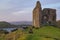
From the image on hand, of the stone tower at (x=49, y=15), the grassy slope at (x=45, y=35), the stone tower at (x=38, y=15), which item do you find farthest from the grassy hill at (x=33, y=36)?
the stone tower at (x=49, y=15)

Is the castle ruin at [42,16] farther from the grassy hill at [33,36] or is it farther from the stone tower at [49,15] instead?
the grassy hill at [33,36]

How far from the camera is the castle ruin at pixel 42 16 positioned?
224 ft

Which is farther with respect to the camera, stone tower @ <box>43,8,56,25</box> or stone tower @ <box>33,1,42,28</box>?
stone tower @ <box>43,8,56,25</box>

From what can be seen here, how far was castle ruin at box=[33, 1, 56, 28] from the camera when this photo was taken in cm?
6831

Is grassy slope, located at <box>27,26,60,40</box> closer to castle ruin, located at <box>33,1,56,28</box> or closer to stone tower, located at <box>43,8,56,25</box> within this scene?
castle ruin, located at <box>33,1,56,28</box>

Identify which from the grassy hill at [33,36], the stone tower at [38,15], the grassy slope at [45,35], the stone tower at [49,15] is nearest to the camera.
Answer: the grassy slope at [45,35]

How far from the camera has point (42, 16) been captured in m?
69.9

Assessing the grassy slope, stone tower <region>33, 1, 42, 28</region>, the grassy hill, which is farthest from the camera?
stone tower <region>33, 1, 42, 28</region>

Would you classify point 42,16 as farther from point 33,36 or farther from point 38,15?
point 33,36

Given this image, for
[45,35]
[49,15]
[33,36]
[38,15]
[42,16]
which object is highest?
[38,15]

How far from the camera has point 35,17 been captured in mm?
71000

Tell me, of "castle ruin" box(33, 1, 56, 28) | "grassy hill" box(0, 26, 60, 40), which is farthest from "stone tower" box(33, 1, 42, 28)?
"grassy hill" box(0, 26, 60, 40)

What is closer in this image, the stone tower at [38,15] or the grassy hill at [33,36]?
the grassy hill at [33,36]

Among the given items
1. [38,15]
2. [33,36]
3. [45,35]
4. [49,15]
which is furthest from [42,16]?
[33,36]
